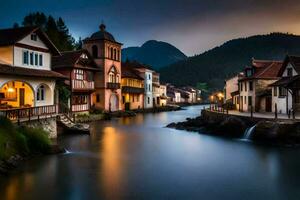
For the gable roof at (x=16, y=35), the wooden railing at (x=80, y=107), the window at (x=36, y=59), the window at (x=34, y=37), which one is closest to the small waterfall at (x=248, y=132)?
Answer: the window at (x=36, y=59)

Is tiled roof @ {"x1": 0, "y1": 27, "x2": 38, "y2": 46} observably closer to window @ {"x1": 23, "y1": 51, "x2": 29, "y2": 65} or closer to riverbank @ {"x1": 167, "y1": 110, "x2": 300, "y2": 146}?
window @ {"x1": 23, "y1": 51, "x2": 29, "y2": 65}

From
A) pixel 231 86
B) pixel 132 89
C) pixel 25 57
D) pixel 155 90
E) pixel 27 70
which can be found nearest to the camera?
pixel 27 70

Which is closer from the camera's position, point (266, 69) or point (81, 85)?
point (266, 69)

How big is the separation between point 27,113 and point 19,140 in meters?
5.26

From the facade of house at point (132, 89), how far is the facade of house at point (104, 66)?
604cm

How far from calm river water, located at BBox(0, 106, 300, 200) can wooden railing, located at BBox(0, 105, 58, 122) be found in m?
3.05

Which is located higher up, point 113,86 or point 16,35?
point 16,35

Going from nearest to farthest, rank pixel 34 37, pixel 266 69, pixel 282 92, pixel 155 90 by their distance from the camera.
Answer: pixel 34 37
pixel 282 92
pixel 266 69
pixel 155 90

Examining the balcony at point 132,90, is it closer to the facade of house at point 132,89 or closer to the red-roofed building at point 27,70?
the facade of house at point 132,89

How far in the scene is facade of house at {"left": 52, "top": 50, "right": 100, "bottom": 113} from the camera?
45000 millimetres

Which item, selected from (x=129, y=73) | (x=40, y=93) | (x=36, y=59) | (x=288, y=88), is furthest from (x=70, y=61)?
(x=288, y=88)

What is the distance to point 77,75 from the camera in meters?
46.9

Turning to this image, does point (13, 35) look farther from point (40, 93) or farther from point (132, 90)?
point (132, 90)

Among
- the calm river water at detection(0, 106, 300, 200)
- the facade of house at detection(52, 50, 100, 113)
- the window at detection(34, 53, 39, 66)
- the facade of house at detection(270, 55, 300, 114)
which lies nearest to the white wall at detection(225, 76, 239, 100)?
the facade of house at detection(270, 55, 300, 114)
